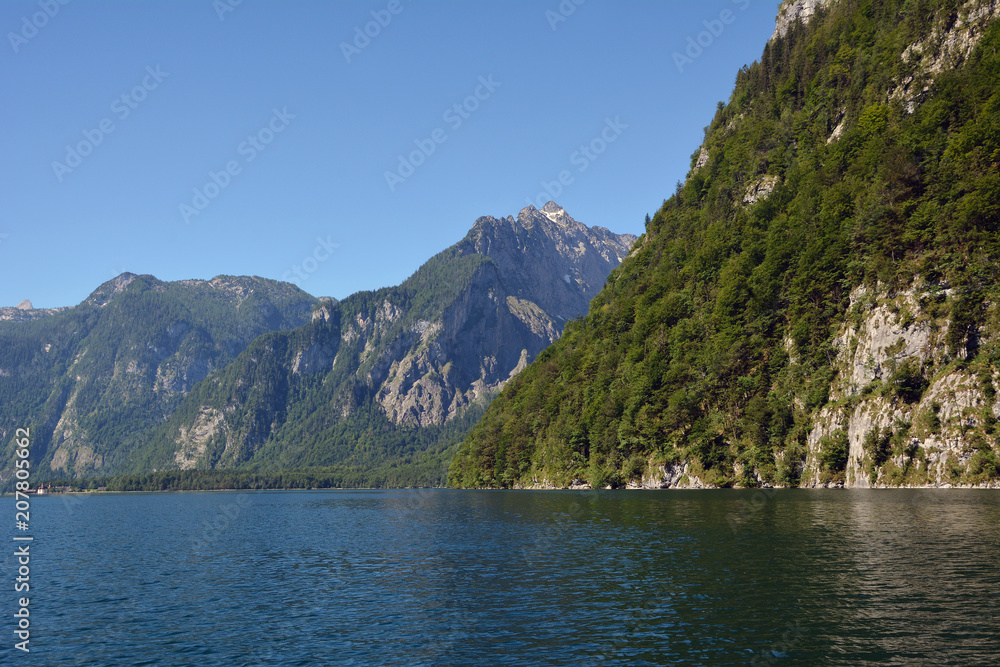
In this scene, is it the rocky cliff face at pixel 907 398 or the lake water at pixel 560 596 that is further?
the rocky cliff face at pixel 907 398

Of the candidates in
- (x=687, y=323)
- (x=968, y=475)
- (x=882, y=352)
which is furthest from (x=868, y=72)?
(x=968, y=475)

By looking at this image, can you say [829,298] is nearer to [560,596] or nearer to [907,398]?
[907,398]

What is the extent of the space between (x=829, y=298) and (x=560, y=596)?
106 metres

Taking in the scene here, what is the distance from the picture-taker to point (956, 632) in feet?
87.3

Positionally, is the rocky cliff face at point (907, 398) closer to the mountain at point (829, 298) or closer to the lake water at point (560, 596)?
the mountain at point (829, 298)

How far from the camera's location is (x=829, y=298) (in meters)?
123

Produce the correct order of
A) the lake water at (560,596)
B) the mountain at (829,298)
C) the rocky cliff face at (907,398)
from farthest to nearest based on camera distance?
1. the mountain at (829,298)
2. the rocky cliff face at (907,398)
3. the lake water at (560,596)

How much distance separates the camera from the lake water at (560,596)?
89.4 ft

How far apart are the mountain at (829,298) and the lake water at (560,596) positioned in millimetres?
32627

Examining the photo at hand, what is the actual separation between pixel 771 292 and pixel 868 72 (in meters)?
58.8

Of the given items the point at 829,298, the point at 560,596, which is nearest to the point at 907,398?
the point at 829,298

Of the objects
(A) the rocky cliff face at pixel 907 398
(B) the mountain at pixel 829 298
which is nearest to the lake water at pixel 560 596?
(A) the rocky cliff face at pixel 907 398

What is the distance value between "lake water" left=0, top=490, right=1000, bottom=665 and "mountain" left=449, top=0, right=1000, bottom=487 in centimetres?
3263

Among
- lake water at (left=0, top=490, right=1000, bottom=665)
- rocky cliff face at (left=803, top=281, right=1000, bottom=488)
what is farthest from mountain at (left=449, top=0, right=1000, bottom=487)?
lake water at (left=0, top=490, right=1000, bottom=665)
